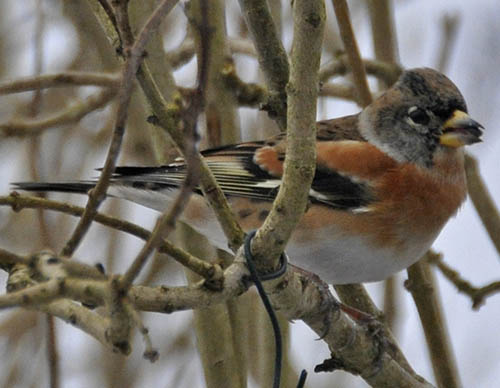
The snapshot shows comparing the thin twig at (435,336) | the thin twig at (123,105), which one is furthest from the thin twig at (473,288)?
the thin twig at (123,105)

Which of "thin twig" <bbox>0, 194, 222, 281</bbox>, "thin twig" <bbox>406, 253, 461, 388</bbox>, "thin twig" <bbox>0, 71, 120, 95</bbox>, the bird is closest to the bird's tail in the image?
the bird

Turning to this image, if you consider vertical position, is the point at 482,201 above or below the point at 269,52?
below

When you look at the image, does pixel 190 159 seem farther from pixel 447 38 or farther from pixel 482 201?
pixel 447 38

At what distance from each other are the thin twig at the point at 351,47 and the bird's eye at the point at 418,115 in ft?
0.94

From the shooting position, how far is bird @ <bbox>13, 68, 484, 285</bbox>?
3.28 meters

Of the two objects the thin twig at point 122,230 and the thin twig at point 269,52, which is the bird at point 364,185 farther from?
the thin twig at point 122,230

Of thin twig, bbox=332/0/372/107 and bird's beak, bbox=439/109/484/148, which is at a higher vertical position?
thin twig, bbox=332/0/372/107

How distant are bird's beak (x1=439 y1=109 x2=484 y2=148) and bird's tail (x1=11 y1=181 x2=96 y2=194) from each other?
5.11 feet

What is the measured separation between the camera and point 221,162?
139 inches

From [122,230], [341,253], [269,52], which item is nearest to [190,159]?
[122,230]

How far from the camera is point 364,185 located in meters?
3.53

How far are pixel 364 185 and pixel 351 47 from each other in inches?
24.1

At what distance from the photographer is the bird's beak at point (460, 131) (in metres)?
3.33

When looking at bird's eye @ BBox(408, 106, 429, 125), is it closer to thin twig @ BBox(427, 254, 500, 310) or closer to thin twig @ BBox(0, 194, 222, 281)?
thin twig @ BBox(427, 254, 500, 310)
